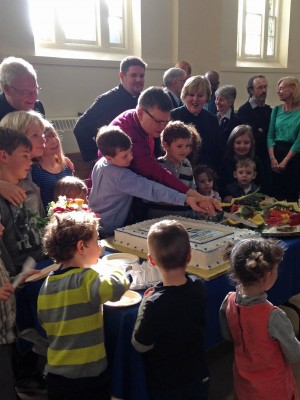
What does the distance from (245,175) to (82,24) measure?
11.3 ft

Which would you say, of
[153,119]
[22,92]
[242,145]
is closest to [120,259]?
[153,119]

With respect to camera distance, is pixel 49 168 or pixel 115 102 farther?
pixel 115 102

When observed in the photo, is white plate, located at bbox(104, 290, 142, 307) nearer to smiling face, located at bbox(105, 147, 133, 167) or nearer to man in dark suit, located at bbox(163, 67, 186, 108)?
smiling face, located at bbox(105, 147, 133, 167)

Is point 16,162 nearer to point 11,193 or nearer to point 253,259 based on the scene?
point 11,193

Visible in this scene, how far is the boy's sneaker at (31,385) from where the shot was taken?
2.20 m

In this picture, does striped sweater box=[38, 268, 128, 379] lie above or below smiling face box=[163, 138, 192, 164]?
below

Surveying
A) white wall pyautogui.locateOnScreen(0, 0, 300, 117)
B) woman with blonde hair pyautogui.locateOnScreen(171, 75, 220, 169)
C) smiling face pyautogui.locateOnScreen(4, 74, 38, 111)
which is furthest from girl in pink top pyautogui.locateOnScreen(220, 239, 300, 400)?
white wall pyautogui.locateOnScreen(0, 0, 300, 117)

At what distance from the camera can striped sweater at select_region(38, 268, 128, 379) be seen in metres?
1.41

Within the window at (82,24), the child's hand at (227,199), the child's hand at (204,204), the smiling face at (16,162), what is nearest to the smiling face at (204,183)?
the child's hand at (227,199)

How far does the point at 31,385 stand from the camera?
2.22 metres

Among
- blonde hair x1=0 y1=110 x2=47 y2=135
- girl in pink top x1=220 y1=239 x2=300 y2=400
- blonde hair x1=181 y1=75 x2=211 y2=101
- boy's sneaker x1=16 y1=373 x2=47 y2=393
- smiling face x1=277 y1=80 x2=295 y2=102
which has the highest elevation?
blonde hair x1=181 y1=75 x2=211 y2=101

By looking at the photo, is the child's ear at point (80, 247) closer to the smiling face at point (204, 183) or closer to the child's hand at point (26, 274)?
the child's hand at point (26, 274)

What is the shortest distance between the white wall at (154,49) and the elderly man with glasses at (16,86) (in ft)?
6.58

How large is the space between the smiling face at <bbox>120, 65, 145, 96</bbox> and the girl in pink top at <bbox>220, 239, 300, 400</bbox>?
2189 millimetres
